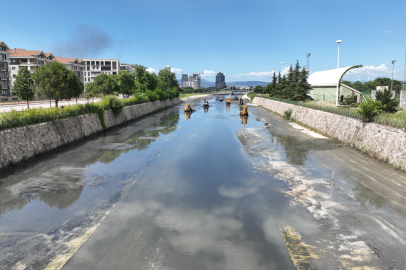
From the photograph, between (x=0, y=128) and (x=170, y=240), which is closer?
(x=170, y=240)

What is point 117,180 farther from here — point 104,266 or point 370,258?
point 370,258

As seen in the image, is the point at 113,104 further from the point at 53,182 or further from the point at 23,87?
the point at 53,182

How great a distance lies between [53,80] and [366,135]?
30.7 m

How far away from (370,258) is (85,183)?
1220cm

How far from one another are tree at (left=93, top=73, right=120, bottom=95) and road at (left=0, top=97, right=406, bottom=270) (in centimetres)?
6273

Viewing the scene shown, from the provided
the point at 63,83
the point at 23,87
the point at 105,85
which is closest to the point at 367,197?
the point at 63,83

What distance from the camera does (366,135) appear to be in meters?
19.1

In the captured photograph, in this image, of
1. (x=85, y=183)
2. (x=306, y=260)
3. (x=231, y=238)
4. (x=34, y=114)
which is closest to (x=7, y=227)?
(x=85, y=183)

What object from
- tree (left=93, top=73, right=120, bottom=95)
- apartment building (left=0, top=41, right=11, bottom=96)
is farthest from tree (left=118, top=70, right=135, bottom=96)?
apartment building (left=0, top=41, right=11, bottom=96)

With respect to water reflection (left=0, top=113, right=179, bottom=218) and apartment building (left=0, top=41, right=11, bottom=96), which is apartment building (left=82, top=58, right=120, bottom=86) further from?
water reflection (left=0, top=113, right=179, bottom=218)

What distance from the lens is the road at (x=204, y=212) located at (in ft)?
23.9

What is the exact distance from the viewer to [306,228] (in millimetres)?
8828

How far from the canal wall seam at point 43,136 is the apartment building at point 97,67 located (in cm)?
11651

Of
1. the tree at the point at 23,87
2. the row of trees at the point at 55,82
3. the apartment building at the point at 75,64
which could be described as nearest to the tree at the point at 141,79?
the tree at the point at 23,87
